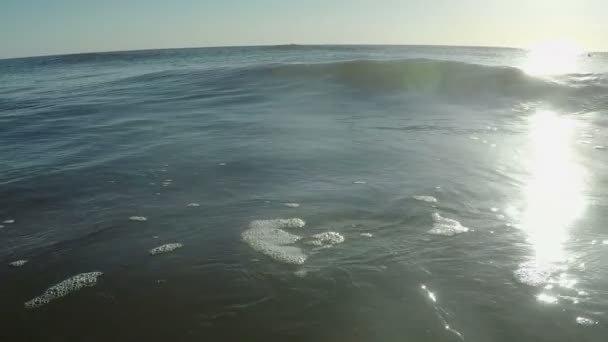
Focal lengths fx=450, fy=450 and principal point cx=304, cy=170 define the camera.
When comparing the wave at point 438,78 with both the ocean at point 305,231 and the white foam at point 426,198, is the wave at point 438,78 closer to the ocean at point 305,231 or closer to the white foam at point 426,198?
the ocean at point 305,231

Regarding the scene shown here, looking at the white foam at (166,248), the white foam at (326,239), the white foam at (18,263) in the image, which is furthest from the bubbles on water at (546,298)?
the white foam at (18,263)

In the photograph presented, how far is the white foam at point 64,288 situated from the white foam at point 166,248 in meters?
0.40

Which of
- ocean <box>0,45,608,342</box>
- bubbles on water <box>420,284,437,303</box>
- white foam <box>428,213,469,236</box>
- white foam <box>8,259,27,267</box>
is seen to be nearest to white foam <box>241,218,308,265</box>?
ocean <box>0,45,608,342</box>

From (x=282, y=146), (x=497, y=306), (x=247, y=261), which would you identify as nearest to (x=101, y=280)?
(x=247, y=261)

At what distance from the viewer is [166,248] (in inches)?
130

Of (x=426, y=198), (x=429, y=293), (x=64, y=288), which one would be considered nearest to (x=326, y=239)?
(x=429, y=293)

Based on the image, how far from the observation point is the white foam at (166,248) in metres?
3.25

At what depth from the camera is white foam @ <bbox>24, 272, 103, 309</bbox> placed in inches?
104

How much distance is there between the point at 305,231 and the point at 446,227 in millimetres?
1128

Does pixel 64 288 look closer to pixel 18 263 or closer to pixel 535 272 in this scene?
pixel 18 263

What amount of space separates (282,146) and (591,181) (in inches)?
146

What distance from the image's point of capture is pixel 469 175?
493 centimetres

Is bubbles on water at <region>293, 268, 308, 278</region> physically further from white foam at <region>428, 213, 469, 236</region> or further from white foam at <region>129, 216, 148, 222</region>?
white foam at <region>129, 216, 148, 222</region>

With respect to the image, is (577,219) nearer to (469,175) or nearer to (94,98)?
(469,175)
